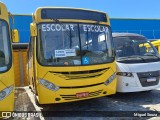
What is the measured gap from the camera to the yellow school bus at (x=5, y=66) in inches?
220

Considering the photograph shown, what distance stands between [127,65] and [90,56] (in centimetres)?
190

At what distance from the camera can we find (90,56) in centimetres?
726

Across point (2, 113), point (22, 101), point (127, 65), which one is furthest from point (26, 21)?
point (2, 113)

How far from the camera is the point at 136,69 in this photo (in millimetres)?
8578

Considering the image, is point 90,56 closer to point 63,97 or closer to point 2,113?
point 63,97

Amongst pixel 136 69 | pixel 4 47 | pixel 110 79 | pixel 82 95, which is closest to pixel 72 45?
pixel 82 95

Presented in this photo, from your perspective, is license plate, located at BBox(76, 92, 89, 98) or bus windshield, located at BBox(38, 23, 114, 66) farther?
license plate, located at BBox(76, 92, 89, 98)

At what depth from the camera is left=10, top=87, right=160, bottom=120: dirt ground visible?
704cm

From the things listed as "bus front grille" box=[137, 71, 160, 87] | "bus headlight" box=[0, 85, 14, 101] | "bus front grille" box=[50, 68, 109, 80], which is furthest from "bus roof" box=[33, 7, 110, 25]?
"bus front grille" box=[137, 71, 160, 87]

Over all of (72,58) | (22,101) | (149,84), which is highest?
(72,58)

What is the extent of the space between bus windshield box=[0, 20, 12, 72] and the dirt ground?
1.91 meters

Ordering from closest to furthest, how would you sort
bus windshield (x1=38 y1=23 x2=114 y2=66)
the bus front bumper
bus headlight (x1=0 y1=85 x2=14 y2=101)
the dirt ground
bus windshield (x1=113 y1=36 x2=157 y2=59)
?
bus headlight (x1=0 y1=85 x2=14 y2=101) < the bus front bumper < bus windshield (x1=38 y1=23 x2=114 y2=66) < the dirt ground < bus windshield (x1=113 y1=36 x2=157 y2=59)

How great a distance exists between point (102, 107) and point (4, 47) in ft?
11.9

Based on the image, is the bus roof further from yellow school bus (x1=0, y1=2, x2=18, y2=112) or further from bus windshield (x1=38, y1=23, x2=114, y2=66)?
yellow school bus (x1=0, y1=2, x2=18, y2=112)
